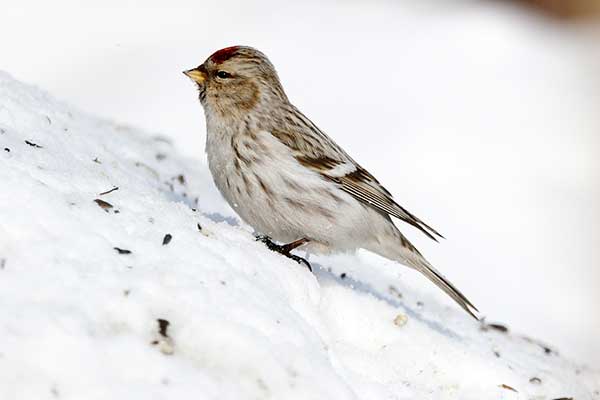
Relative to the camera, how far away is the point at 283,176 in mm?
5055

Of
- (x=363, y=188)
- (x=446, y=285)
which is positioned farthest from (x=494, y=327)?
(x=363, y=188)

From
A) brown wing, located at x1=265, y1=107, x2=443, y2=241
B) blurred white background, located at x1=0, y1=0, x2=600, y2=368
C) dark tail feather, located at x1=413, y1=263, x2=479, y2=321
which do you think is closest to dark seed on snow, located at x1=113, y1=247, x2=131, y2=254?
brown wing, located at x1=265, y1=107, x2=443, y2=241

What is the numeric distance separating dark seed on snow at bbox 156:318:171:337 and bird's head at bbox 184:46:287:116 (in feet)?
6.41

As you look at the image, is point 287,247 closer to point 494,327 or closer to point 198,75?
point 198,75

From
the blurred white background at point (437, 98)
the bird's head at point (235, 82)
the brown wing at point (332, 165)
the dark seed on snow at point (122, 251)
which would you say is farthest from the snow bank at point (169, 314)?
the blurred white background at point (437, 98)

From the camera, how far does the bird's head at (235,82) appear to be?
5.35m

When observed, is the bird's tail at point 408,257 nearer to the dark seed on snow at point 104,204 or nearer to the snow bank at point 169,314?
the snow bank at point 169,314

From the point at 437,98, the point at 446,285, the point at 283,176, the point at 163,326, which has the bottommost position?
the point at 437,98

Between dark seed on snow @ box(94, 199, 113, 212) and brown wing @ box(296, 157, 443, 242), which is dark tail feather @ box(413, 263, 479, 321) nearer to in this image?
brown wing @ box(296, 157, 443, 242)

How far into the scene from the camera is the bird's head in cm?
535

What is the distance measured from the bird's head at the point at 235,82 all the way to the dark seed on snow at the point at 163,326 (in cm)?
195

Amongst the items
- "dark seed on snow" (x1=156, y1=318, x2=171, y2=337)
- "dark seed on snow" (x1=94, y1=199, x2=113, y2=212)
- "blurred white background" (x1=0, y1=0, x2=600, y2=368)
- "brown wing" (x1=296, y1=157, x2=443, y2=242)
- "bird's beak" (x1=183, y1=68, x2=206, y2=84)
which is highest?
"bird's beak" (x1=183, y1=68, x2=206, y2=84)

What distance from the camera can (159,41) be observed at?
40.2 ft

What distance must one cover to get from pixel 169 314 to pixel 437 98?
7.74 metres
